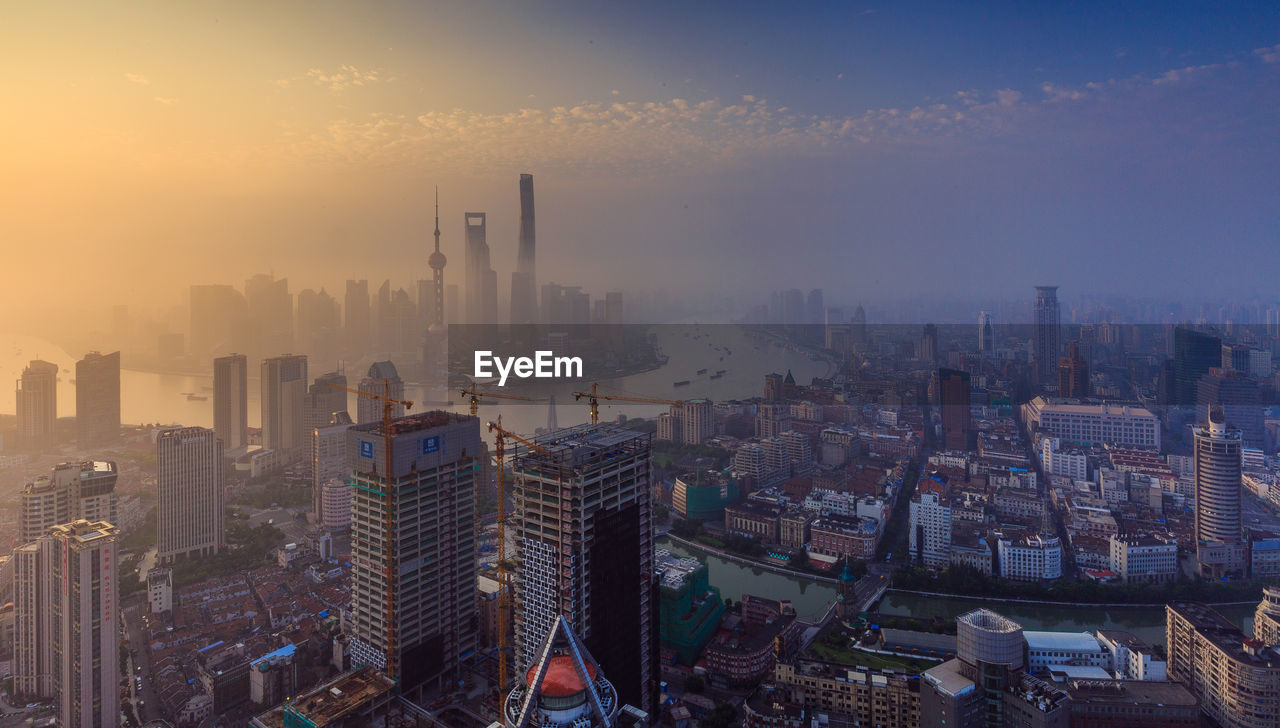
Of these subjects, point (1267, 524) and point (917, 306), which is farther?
point (917, 306)

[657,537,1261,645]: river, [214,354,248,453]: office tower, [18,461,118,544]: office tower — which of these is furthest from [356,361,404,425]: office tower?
[657,537,1261,645]: river

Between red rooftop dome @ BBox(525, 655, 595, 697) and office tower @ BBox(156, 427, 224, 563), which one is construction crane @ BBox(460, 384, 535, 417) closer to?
office tower @ BBox(156, 427, 224, 563)

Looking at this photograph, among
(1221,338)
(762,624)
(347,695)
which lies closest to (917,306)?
(1221,338)

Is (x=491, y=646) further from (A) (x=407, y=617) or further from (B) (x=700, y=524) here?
(B) (x=700, y=524)

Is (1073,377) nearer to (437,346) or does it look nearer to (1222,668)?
(1222,668)

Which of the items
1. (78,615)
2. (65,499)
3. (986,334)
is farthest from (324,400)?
(986,334)

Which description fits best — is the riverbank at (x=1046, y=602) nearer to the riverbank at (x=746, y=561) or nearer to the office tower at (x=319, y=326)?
the riverbank at (x=746, y=561)

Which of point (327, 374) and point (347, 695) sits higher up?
point (327, 374)
